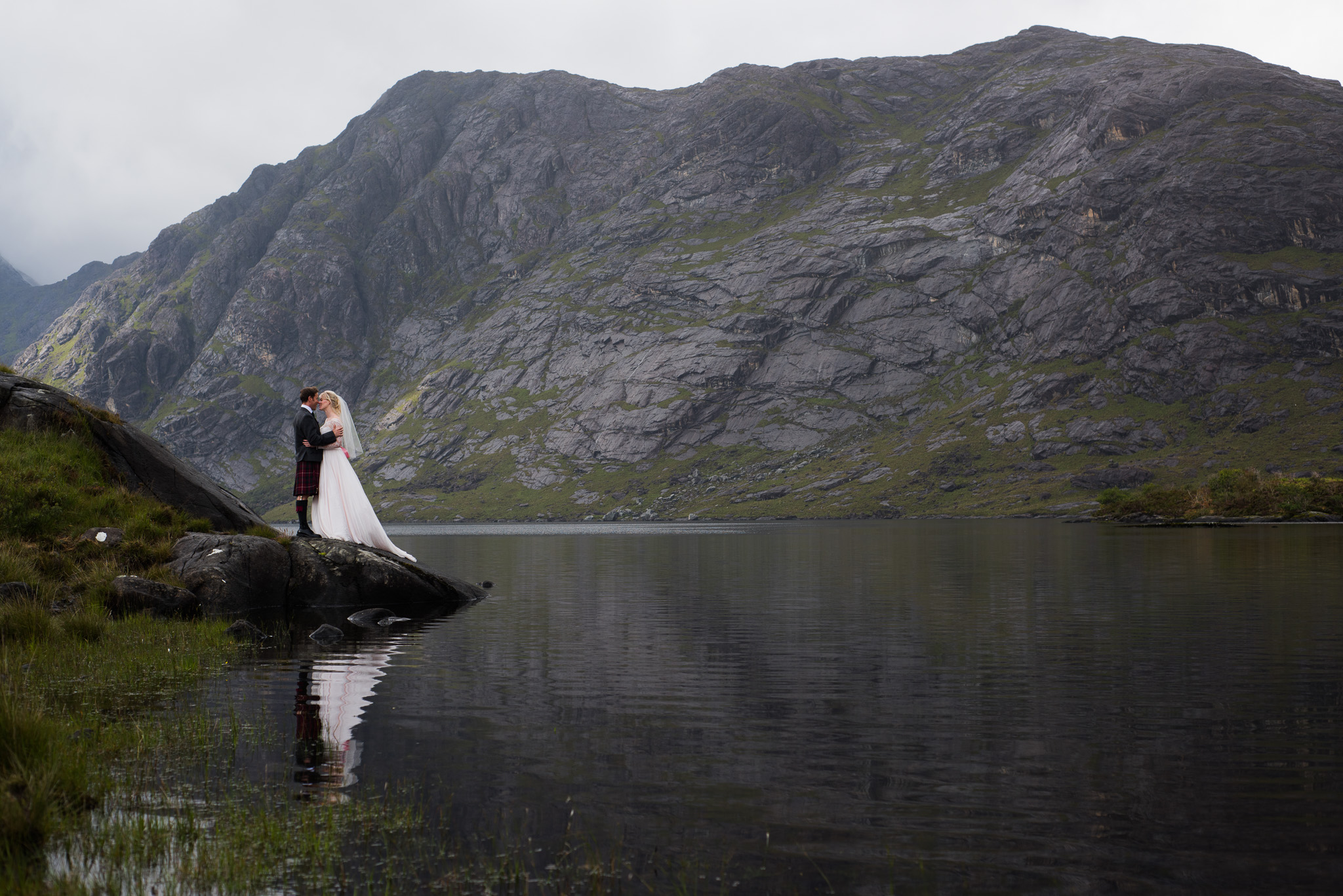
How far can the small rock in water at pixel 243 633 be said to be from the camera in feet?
75.8

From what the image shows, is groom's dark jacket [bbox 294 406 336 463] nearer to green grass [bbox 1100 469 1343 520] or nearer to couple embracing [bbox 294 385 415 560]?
couple embracing [bbox 294 385 415 560]

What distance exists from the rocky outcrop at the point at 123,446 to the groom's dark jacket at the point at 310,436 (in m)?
6.20

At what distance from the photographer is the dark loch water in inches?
346

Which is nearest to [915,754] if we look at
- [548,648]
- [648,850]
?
[648,850]

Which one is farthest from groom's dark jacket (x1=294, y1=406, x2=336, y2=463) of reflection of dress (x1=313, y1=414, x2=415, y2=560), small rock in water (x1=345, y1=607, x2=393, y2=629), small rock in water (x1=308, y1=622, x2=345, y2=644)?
small rock in water (x1=308, y1=622, x2=345, y2=644)

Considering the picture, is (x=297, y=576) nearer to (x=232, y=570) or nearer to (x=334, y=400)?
(x=232, y=570)

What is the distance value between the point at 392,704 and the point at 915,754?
9.77m

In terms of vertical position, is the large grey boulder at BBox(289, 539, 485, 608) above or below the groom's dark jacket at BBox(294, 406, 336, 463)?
below

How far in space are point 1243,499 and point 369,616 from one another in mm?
136390

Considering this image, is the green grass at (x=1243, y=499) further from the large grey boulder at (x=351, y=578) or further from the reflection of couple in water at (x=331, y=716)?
the reflection of couple in water at (x=331, y=716)

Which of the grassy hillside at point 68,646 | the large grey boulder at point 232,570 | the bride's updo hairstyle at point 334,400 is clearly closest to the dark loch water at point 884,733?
the grassy hillside at point 68,646

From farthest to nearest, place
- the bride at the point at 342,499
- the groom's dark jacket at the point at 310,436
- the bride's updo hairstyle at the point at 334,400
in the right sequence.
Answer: the bride at the point at 342,499 < the bride's updo hairstyle at the point at 334,400 < the groom's dark jacket at the point at 310,436

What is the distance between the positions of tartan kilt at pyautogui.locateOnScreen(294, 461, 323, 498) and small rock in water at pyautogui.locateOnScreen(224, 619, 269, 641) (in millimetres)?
9923

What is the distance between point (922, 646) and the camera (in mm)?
23125
